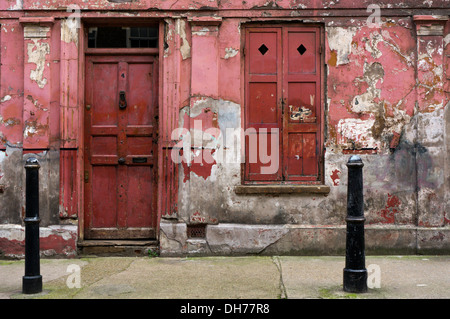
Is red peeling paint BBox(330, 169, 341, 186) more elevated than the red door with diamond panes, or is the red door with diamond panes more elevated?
the red door with diamond panes

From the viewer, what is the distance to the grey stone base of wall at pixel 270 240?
253 inches

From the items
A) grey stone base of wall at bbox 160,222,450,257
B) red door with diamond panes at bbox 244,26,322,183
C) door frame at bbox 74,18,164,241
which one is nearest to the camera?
grey stone base of wall at bbox 160,222,450,257

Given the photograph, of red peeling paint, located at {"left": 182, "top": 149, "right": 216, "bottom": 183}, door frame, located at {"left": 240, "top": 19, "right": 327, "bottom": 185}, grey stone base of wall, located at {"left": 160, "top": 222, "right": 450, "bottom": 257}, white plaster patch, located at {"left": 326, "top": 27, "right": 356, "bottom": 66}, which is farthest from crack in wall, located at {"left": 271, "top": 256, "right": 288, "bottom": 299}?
white plaster patch, located at {"left": 326, "top": 27, "right": 356, "bottom": 66}

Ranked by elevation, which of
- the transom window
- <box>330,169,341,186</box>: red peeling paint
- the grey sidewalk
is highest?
the transom window

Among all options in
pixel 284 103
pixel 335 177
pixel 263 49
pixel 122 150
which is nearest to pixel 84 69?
pixel 122 150

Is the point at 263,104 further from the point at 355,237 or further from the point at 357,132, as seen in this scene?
the point at 355,237

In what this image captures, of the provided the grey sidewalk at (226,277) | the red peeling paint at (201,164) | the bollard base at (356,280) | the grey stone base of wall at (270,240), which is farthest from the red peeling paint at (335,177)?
the bollard base at (356,280)

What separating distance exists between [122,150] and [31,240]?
7.94ft

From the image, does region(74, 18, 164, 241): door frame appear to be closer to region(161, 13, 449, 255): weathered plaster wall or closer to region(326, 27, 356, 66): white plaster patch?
region(161, 13, 449, 255): weathered plaster wall

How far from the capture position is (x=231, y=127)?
6.57 meters

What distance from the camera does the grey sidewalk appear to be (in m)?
4.48

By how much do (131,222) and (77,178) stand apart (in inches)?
36.4

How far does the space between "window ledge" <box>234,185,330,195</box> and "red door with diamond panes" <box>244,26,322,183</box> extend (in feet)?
0.61

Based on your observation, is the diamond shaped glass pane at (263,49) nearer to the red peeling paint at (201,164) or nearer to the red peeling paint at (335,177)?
the red peeling paint at (201,164)
